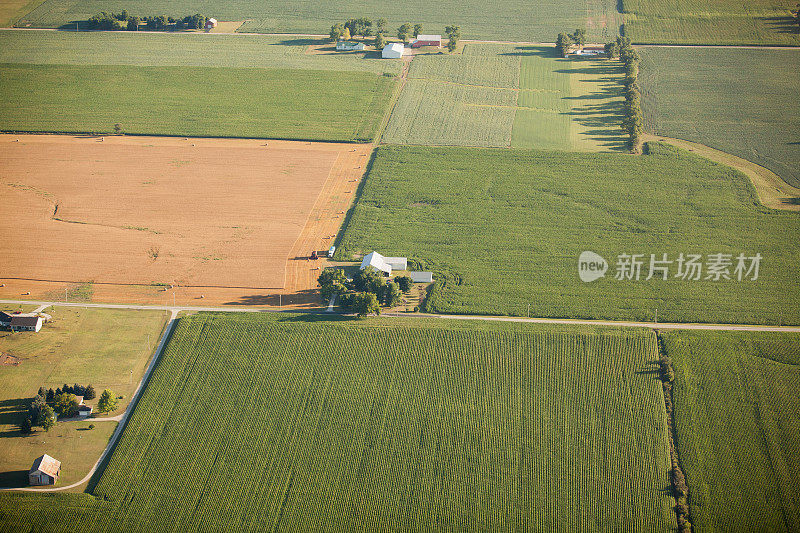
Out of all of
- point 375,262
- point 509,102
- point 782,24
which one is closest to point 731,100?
point 509,102

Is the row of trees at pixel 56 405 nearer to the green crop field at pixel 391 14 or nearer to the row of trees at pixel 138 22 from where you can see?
the green crop field at pixel 391 14

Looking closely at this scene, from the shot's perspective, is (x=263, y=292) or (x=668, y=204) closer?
(x=263, y=292)

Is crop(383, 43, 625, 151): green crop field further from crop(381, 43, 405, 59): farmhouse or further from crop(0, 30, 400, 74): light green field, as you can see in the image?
crop(0, 30, 400, 74): light green field

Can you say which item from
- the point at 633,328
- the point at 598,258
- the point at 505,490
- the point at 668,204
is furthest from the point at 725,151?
the point at 505,490

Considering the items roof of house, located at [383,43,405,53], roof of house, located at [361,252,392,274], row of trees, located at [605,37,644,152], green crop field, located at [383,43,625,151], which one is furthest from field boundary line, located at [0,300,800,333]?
roof of house, located at [383,43,405,53]

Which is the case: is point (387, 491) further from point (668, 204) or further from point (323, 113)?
point (323, 113)

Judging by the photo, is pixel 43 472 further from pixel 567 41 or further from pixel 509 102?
pixel 567 41

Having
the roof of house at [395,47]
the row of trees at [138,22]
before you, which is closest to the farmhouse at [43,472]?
the roof of house at [395,47]

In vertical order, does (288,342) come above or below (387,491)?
above
